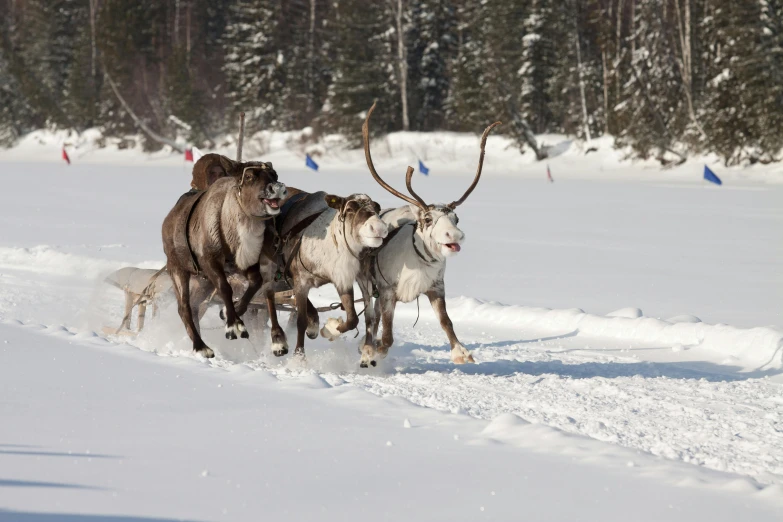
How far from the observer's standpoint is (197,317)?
26.3 ft

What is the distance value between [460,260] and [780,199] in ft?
42.1

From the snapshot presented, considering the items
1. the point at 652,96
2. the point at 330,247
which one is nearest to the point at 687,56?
the point at 652,96

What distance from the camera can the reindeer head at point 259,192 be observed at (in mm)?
6871

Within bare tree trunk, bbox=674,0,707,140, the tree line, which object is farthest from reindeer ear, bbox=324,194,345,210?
bare tree trunk, bbox=674,0,707,140

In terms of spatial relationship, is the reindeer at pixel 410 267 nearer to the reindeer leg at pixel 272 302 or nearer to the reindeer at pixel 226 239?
the reindeer leg at pixel 272 302

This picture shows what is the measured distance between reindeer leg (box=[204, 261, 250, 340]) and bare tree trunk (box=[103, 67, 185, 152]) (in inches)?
1802

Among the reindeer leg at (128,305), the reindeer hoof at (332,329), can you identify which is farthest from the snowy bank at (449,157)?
the reindeer hoof at (332,329)

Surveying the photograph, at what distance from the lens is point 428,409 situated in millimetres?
5719

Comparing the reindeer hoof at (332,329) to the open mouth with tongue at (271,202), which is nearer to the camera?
the open mouth with tongue at (271,202)

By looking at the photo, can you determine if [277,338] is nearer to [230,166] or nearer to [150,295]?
[230,166]

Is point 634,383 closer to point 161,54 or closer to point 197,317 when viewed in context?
point 197,317

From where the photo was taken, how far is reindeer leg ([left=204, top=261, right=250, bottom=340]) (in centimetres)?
711

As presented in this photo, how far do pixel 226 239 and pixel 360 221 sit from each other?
1038mm

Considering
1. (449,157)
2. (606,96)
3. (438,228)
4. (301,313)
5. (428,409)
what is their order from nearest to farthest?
(428,409), (438,228), (301,313), (606,96), (449,157)
